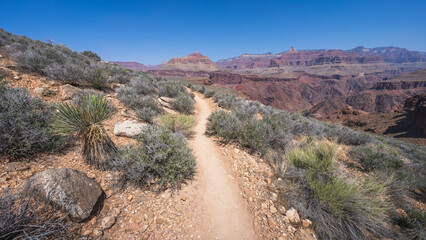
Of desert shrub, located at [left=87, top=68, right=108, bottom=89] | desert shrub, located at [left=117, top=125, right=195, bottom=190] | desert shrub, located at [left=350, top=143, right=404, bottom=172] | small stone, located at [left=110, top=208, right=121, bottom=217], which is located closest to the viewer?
small stone, located at [left=110, top=208, right=121, bottom=217]

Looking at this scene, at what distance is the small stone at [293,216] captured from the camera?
2.84m

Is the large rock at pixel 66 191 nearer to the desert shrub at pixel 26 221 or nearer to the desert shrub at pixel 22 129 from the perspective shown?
the desert shrub at pixel 26 221

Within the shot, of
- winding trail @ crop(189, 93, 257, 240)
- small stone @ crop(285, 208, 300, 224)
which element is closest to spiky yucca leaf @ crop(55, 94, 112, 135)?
winding trail @ crop(189, 93, 257, 240)

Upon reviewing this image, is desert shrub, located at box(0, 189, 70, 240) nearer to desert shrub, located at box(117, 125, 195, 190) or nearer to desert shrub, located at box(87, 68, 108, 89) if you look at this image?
desert shrub, located at box(117, 125, 195, 190)

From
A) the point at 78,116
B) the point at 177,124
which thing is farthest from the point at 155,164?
the point at 177,124

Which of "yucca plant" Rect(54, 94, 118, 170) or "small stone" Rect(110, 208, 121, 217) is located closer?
"small stone" Rect(110, 208, 121, 217)

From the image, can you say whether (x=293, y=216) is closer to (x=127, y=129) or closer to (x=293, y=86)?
(x=127, y=129)

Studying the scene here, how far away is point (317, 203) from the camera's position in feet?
9.67

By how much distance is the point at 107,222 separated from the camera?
232 centimetres

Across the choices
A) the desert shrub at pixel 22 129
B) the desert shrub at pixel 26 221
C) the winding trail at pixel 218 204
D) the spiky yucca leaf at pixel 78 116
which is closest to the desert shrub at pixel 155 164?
the winding trail at pixel 218 204

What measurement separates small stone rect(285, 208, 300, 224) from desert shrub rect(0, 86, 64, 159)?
4.97 meters

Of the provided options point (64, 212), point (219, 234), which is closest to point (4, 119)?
point (64, 212)

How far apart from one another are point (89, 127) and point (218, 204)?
326 cm

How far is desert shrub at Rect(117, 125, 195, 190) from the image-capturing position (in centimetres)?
306
